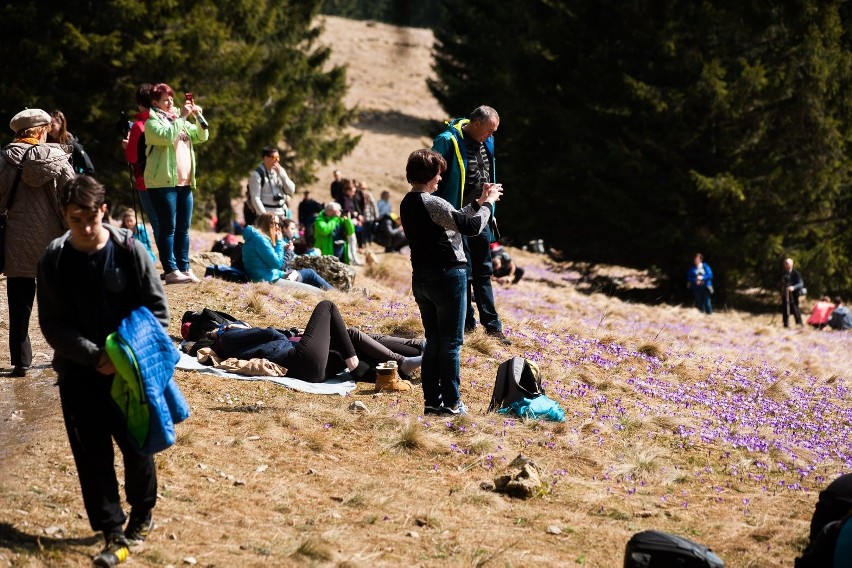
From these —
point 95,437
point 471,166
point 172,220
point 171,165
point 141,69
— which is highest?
point 141,69

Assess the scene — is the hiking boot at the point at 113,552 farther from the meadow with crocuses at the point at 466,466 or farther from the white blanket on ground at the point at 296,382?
the white blanket on ground at the point at 296,382

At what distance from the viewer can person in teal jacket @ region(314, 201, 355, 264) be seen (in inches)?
640

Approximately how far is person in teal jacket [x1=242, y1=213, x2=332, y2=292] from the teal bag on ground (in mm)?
4457

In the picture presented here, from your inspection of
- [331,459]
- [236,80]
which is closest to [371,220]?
[236,80]

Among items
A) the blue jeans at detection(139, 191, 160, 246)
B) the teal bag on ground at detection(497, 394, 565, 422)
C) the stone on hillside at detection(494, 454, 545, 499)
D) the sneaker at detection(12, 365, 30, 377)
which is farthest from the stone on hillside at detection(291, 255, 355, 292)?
the stone on hillside at detection(494, 454, 545, 499)

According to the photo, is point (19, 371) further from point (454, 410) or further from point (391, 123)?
point (391, 123)

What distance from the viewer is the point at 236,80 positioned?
24312mm

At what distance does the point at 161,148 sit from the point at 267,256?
2.13 metres

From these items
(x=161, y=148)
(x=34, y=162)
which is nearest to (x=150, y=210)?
(x=161, y=148)

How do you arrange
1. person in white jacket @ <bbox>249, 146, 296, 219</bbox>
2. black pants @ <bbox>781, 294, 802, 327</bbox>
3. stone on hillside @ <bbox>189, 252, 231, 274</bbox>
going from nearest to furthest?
person in white jacket @ <bbox>249, 146, 296, 219</bbox> < stone on hillside @ <bbox>189, 252, 231, 274</bbox> < black pants @ <bbox>781, 294, 802, 327</bbox>

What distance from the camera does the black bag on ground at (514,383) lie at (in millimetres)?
7992

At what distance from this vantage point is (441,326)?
7145mm

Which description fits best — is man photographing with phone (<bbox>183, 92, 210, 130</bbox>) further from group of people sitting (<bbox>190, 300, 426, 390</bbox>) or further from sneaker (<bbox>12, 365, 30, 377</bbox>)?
sneaker (<bbox>12, 365, 30, 377</bbox>)

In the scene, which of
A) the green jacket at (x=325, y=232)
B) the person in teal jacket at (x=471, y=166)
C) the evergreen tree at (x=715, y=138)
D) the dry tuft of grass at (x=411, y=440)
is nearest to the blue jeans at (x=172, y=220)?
the person in teal jacket at (x=471, y=166)
